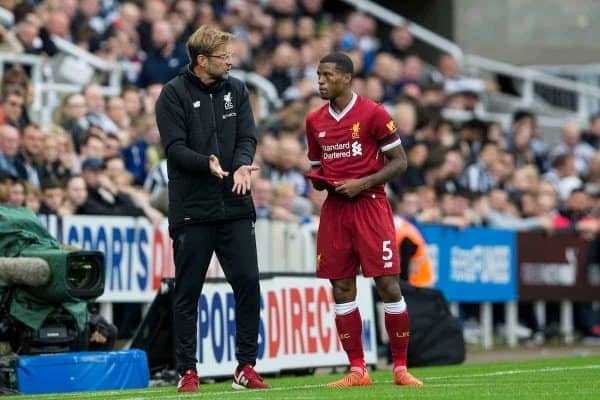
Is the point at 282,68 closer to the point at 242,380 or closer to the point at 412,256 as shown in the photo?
the point at 412,256

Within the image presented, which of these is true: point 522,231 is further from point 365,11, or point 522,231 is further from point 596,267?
point 365,11

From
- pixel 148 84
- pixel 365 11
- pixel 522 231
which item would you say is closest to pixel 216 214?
pixel 148 84

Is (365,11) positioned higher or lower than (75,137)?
higher

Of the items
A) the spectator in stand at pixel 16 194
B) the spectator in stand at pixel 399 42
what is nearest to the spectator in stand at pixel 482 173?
the spectator in stand at pixel 399 42

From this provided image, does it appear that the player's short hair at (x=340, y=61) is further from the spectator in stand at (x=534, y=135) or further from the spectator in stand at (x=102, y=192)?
the spectator in stand at (x=534, y=135)

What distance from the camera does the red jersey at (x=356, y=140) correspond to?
472 inches

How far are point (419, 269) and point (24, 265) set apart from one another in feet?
21.5

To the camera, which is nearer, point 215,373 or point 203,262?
point 203,262

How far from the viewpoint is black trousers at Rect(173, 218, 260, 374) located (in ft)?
39.4

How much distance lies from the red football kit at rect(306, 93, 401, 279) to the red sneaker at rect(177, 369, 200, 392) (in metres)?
1.15

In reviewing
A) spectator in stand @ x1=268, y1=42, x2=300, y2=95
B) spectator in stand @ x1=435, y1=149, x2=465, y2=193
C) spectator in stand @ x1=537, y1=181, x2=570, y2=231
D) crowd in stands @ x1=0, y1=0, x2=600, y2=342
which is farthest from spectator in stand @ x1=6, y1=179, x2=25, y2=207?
spectator in stand @ x1=537, y1=181, x2=570, y2=231

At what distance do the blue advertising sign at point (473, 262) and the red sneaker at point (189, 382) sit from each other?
8791 mm

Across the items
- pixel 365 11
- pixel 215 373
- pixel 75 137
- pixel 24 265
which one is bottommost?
pixel 215 373

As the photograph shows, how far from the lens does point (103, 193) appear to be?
1689 cm
